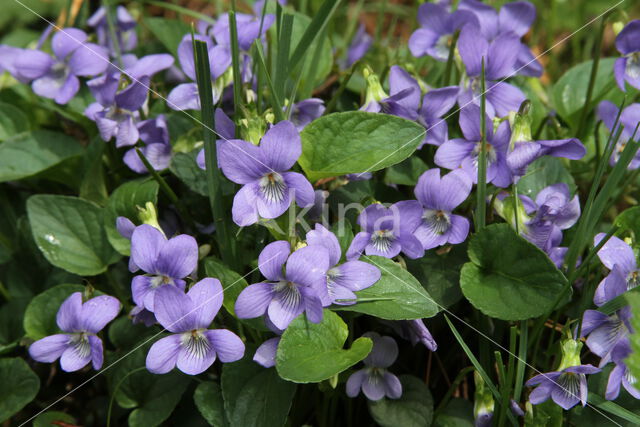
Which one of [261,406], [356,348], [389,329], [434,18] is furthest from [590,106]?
[261,406]

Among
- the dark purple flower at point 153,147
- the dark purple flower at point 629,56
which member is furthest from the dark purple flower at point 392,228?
the dark purple flower at point 629,56

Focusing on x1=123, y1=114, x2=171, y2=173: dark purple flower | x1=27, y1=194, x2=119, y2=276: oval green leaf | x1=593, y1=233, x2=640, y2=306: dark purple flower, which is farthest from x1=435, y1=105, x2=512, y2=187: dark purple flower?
x1=27, y1=194, x2=119, y2=276: oval green leaf

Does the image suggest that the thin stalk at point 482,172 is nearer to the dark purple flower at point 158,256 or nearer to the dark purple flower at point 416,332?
the dark purple flower at point 416,332

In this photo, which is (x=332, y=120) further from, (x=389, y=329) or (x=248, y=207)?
(x=389, y=329)

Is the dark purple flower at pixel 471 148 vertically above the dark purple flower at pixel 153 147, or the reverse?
the dark purple flower at pixel 471 148

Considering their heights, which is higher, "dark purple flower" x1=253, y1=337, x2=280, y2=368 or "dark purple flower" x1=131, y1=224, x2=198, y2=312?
"dark purple flower" x1=131, y1=224, x2=198, y2=312

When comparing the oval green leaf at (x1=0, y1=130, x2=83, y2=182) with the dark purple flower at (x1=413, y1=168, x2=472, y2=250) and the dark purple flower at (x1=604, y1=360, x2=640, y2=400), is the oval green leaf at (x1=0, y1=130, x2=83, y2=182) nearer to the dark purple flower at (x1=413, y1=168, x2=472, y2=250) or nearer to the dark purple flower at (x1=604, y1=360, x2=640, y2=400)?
the dark purple flower at (x1=413, y1=168, x2=472, y2=250)

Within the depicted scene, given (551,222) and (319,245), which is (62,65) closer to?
(319,245)
